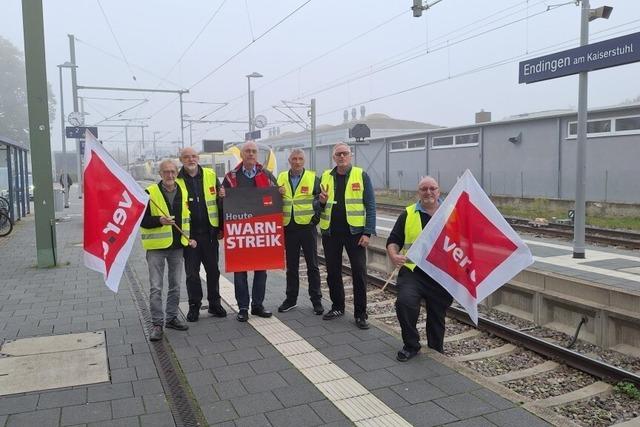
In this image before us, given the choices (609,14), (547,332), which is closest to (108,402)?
(547,332)

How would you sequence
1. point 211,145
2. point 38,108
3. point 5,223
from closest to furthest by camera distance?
point 38,108, point 5,223, point 211,145

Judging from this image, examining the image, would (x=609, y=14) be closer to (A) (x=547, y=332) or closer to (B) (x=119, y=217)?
(A) (x=547, y=332)

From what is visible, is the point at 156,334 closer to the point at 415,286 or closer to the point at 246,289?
the point at 246,289

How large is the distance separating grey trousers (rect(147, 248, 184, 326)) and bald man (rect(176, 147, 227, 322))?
0.20 m

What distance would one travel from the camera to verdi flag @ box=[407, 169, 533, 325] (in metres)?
4.77

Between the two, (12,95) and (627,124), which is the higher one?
(12,95)

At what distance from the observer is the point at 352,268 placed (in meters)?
6.13

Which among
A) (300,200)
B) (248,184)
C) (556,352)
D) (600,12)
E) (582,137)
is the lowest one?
(556,352)

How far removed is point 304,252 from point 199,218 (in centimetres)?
127

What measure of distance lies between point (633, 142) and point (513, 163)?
6.46 metres

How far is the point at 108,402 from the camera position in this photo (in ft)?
13.6

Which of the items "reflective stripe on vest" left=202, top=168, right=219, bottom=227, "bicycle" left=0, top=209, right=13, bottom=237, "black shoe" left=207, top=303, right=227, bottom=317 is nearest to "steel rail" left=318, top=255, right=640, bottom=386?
"black shoe" left=207, top=303, right=227, bottom=317

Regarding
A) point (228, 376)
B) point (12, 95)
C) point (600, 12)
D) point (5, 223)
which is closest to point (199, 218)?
point (228, 376)

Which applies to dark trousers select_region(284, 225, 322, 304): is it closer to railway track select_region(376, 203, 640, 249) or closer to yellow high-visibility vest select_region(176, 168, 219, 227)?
yellow high-visibility vest select_region(176, 168, 219, 227)
